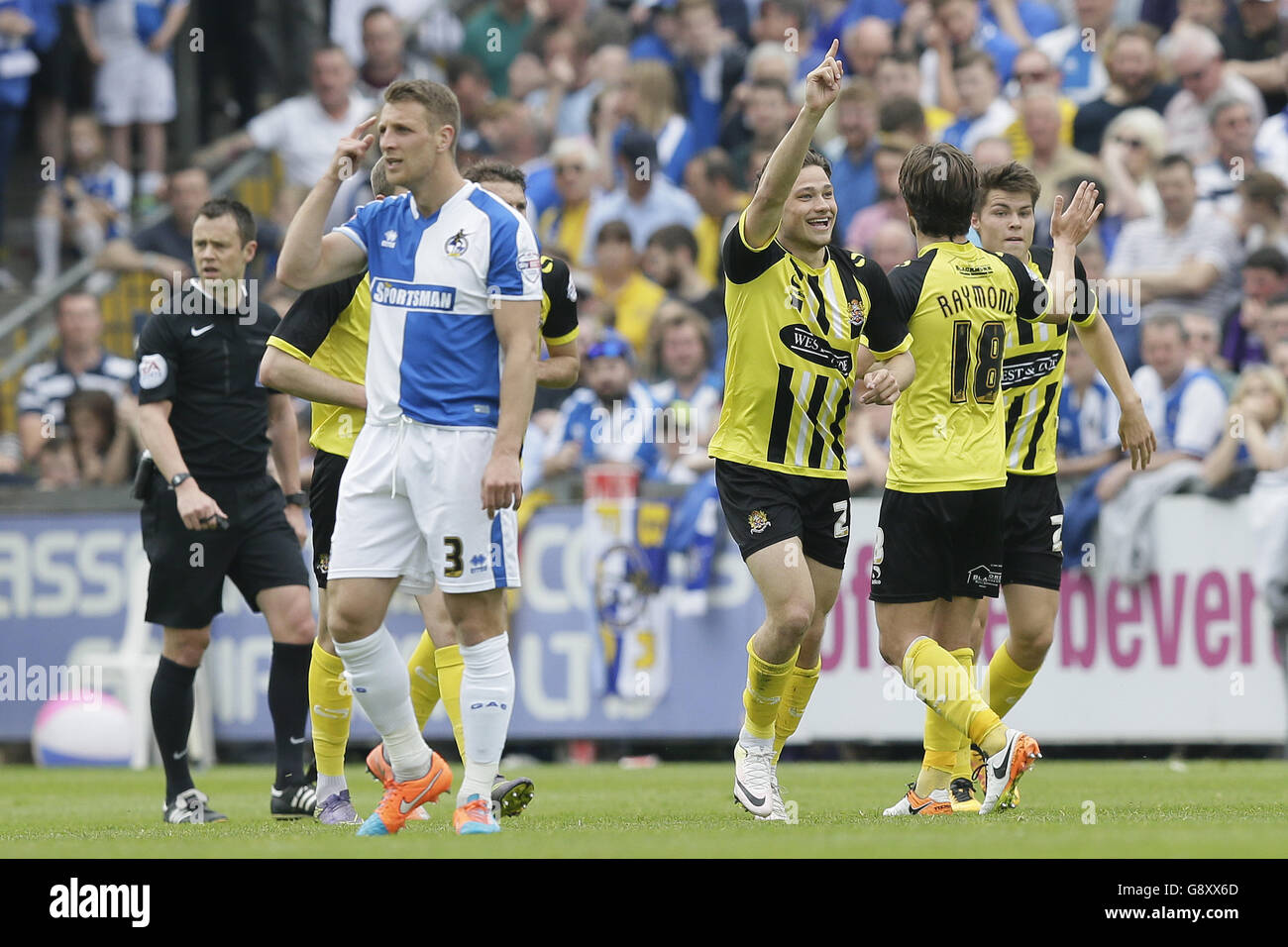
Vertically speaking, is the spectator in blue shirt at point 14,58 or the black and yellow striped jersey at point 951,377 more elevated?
the spectator in blue shirt at point 14,58

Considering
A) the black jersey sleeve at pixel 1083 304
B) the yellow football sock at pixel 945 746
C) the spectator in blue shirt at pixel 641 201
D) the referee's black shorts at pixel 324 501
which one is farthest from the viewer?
the spectator in blue shirt at pixel 641 201

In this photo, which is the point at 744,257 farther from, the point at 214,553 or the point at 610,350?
the point at 610,350

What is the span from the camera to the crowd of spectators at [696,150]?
43.8 feet

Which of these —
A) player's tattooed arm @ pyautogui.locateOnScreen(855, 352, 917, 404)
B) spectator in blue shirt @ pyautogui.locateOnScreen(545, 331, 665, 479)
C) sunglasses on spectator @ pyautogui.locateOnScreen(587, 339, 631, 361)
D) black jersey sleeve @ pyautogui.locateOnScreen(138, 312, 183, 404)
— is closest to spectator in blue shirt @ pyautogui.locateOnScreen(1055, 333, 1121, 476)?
spectator in blue shirt @ pyautogui.locateOnScreen(545, 331, 665, 479)

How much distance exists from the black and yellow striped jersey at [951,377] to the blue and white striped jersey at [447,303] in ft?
6.04

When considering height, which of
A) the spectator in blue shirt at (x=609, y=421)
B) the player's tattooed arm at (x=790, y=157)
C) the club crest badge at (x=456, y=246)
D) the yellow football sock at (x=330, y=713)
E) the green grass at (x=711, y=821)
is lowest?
the green grass at (x=711, y=821)

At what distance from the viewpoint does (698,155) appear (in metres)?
15.9

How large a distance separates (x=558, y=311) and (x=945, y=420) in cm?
167

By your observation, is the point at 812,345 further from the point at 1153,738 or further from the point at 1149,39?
the point at 1149,39

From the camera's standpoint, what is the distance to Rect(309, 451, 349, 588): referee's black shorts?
8.47 meters

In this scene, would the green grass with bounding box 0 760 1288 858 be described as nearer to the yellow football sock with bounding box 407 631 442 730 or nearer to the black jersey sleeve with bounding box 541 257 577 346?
the yellow football sock with bounding box 407 631 442 730

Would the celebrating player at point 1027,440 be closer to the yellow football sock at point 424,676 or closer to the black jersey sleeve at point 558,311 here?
the black jersey sleeve at point 558,311

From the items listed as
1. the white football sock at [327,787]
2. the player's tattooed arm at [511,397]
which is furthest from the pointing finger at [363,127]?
the white football sock at [327,787]

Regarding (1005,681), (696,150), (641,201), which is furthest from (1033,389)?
(696,150)
